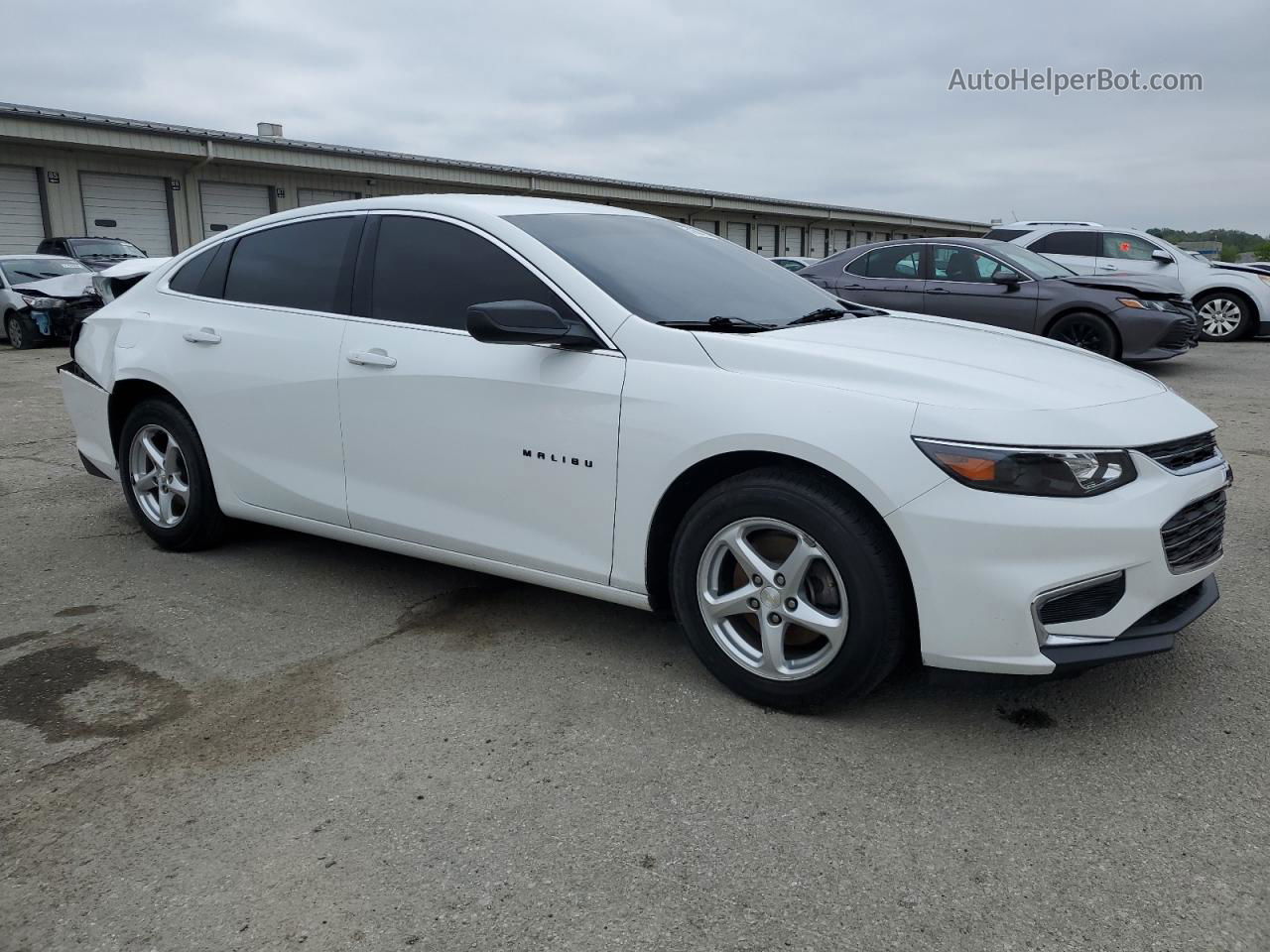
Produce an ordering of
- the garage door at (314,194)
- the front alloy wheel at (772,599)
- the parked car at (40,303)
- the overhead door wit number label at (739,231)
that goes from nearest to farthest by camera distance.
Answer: the front alloy wheel at (772,599), the parked car at (40,303), the garage door at (314,194), the overhead door wit number label at (739,231)

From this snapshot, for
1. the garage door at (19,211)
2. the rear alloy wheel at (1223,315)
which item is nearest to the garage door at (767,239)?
the garage door at (19,211)

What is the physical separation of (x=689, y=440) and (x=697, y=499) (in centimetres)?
22

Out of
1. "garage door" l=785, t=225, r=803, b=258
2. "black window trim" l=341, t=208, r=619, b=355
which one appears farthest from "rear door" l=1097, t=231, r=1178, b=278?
"garage door" l=785, t=225, r=803, b=258

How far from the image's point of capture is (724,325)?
340cm

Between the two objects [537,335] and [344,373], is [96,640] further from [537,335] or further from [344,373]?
[537,335]

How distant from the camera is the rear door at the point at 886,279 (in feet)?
35.7

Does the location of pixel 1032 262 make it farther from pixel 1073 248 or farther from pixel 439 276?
pixel 439 276

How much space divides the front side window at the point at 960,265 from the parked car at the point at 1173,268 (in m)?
4.14

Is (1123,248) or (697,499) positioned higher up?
(1123,248)

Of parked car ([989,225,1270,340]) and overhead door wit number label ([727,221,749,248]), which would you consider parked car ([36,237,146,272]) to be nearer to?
parked car ([989,225,1270,340])

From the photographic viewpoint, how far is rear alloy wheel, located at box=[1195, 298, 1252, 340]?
1488cm

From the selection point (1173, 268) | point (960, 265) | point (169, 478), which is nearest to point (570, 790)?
point (169, 478)

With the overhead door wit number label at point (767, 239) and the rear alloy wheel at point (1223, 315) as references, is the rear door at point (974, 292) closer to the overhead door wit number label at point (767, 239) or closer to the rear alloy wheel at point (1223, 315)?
the rear alloy wheel at point (1223, 315)

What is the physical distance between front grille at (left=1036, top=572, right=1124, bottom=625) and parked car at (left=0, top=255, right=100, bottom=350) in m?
15.1
